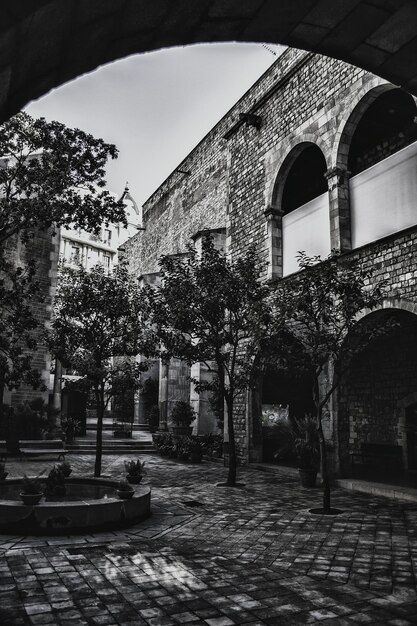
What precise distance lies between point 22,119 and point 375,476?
1041cm

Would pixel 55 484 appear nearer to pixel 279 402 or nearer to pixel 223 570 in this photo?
pixel 223 570

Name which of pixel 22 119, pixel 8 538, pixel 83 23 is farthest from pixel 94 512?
pixel 22 119

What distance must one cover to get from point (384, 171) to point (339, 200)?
1169 mm

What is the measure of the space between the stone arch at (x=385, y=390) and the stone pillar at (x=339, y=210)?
2176 millimetres

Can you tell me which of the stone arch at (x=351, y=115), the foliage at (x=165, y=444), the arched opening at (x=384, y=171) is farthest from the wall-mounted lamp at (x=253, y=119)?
the foliage at (x=165, y=444)

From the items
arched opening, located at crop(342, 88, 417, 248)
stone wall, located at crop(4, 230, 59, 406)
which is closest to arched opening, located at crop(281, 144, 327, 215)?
arched opening, located at crop(342, 88, 417, 248)

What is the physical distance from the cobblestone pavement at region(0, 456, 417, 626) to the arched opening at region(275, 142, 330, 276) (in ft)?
20.9

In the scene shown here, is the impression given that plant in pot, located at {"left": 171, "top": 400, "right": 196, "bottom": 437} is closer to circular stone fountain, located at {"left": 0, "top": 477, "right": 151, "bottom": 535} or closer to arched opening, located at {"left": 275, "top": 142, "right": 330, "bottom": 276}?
arched opening, located at {"left": 275, "top": 142, "right": 330, "bottom": 276}

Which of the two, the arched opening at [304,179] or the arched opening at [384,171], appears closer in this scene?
the arched opening at [384,171]

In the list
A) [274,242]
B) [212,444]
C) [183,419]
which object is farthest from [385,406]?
[183,419]

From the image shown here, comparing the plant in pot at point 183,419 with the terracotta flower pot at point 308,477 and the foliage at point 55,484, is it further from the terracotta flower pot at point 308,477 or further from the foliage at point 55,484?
the foliage at point 55,484

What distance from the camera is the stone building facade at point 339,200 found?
982 cm

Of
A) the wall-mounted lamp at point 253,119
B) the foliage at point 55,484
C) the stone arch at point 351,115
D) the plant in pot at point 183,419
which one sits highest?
the wall-mounted lamp at point 253,119

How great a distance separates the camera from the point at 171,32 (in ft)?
7.32
